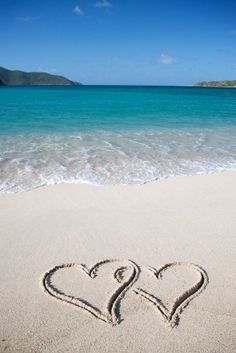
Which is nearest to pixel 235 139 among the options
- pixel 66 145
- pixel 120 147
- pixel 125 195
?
pixel 120 147

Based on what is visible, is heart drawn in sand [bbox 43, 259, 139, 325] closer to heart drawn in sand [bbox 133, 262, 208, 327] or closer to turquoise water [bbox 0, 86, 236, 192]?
heart drawn in sand [bbox 133, 262, 208, 327]

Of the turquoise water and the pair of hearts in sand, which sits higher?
the pair of hearts in sand

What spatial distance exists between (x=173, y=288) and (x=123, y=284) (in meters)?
0.52

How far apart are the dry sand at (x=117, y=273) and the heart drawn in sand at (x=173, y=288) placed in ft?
0.03

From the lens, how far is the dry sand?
8.73ft

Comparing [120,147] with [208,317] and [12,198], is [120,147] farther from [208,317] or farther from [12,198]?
[208,317]

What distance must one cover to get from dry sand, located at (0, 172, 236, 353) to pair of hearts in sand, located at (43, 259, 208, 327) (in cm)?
1

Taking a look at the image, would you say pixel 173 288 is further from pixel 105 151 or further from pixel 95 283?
pixel 105 151

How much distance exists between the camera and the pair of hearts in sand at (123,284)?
2.94 m

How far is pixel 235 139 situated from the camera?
12.0 meters

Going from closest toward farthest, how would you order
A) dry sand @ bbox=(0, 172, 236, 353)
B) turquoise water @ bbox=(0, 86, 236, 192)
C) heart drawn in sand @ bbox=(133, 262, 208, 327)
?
dry sand @ bbox=(0, 172, 236, 353)
heart drawn in sand @ bbox=(133, 262, 208, 327)
turquoise water @ bbox=(0, 86, 236, 192)

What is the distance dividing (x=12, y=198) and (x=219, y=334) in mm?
4142

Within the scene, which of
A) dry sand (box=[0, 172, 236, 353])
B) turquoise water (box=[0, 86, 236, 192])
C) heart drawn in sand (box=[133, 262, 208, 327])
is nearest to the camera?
dry sand (box=[0, 172, 236, 353])

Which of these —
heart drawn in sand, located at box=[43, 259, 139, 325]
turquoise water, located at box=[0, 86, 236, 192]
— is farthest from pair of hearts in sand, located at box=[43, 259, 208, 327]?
turquoise water, located at box=[0, 86, 236, 192]
